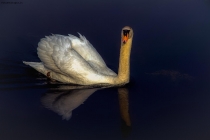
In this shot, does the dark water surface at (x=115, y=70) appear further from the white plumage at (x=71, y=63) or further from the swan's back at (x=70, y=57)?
the swan's back at (x=70, y=57)

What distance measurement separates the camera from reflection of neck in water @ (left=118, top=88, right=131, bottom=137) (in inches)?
294

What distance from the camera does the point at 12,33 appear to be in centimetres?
1137

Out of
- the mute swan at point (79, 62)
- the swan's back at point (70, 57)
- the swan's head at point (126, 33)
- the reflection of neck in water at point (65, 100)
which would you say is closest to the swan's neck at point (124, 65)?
the mute swan at point (79, 62)

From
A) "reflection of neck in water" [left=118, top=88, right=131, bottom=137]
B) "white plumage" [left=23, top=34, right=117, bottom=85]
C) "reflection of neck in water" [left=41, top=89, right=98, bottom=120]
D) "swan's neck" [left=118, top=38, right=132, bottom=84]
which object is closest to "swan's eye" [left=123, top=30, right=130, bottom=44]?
"swan's neck" [left=118, top=38, right=132, bottom=84]

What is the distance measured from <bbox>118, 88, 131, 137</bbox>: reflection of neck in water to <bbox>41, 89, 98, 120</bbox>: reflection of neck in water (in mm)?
604

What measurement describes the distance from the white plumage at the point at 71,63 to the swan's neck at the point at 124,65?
0.72 ft

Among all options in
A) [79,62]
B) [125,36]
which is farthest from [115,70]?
[125,36]

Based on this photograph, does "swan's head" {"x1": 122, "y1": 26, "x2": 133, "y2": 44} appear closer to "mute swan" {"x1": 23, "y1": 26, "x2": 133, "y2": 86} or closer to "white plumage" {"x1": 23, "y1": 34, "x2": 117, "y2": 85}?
"mute swan" {"x1": 23, "y1": 26, "x2": 133, "y2": 86}

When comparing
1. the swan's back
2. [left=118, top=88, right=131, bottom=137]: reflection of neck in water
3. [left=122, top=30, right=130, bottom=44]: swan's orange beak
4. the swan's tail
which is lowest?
[left=118, top=88, right=131, bottom=137]: reflection of neck in water

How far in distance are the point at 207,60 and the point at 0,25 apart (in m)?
5.69

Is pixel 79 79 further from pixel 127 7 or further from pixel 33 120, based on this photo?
pixel 127 7

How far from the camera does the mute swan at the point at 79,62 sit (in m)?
8.83

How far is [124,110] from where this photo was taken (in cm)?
812

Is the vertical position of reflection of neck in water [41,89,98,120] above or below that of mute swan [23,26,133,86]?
below
